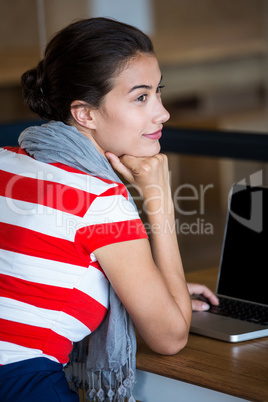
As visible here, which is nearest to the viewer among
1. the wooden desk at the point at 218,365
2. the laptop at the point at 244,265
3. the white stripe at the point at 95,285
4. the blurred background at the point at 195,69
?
the wooden desk at the point at 218,365

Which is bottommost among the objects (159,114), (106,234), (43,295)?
(43,295)

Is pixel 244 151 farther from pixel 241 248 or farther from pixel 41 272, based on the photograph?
pixel 41 272

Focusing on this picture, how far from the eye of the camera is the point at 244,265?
5.14 ft

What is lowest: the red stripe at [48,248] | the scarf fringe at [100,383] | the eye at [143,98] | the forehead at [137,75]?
the scarf fringe at [100,383]

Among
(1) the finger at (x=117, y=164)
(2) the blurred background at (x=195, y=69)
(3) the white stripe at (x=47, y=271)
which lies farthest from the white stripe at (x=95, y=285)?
(2) the blurred background at (x=195, y=69)

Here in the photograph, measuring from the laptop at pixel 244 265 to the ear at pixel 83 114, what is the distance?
1.36 ft

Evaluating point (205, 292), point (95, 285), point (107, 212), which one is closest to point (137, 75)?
point (107, 212)

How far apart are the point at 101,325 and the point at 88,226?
0.23 metres

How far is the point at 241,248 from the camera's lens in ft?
5.15

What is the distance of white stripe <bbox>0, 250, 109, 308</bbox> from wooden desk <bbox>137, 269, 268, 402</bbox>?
192 mm

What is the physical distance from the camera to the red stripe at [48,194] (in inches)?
48.8

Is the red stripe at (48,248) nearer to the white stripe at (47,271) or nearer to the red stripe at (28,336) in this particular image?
the white stripe at (47,271)

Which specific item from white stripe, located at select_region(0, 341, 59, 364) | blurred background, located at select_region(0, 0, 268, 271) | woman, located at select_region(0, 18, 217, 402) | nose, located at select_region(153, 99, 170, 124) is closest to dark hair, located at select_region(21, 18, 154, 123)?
woman, located at select_region(0, 18, 217, 402)

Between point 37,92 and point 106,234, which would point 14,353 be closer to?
point 106,234
